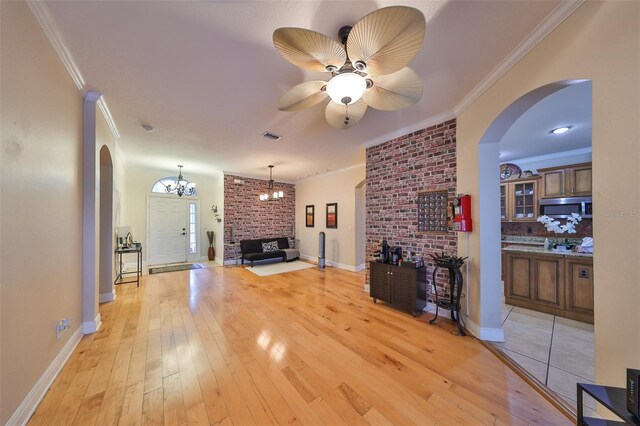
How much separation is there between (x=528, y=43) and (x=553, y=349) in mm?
2948

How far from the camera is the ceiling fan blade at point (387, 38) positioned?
109 centimetres

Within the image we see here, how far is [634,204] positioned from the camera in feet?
3.94

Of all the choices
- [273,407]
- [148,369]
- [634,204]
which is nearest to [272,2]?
[634,204]

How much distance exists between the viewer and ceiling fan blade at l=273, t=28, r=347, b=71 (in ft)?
4.00

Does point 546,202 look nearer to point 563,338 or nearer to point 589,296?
point 589,296

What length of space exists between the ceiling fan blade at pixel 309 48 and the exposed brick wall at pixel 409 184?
232 centimetres

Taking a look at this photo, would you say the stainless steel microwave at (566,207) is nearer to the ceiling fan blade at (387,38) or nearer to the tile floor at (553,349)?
the tile floor at (553,349)

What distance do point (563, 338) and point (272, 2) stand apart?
14.2ft

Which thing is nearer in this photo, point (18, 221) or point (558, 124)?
point (18, 221)

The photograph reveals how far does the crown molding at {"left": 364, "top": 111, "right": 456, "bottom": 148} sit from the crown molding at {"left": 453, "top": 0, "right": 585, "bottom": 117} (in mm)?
422

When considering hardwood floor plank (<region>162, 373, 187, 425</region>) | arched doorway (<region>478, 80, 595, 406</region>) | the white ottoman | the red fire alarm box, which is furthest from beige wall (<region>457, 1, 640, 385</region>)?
the white ottoman

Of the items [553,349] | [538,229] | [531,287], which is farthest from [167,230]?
[538,229]

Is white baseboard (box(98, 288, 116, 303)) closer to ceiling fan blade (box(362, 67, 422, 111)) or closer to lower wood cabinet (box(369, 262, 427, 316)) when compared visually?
lower wood cabinet (box(369, 262, 427, 316))

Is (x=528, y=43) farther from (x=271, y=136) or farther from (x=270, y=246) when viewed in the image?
(x=270, y=246)
